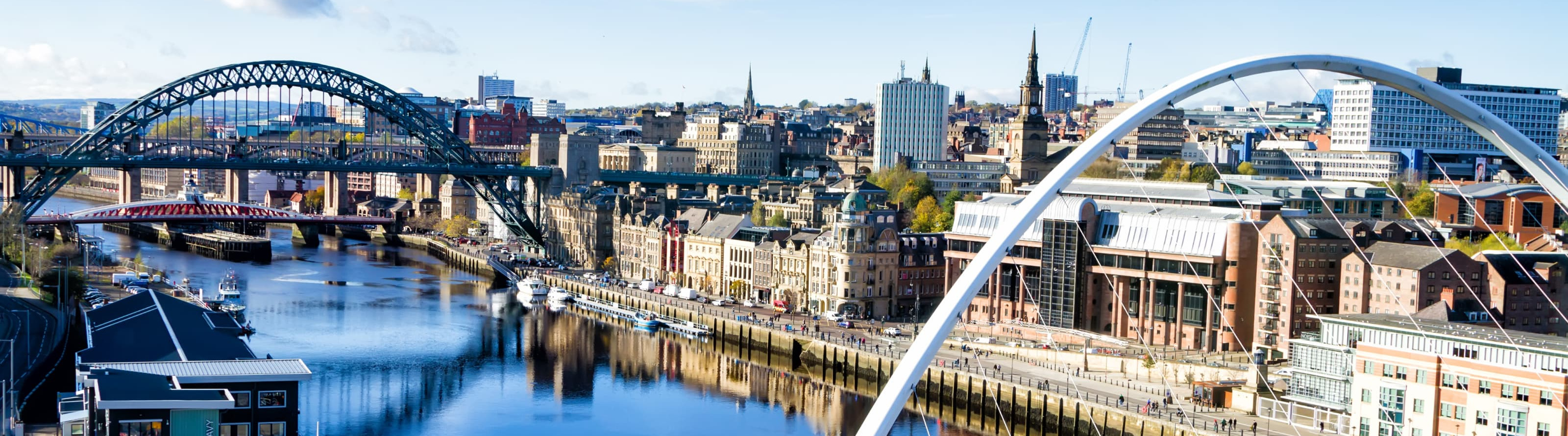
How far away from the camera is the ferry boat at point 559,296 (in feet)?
204

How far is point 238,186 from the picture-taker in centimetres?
10869

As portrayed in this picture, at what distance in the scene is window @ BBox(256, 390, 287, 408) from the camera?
3006 cm

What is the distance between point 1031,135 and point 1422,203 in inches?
929

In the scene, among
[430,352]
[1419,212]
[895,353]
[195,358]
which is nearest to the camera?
[195,358]

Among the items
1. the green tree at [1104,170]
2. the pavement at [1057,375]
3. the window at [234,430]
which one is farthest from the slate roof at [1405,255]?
the green tree at [1104,170]

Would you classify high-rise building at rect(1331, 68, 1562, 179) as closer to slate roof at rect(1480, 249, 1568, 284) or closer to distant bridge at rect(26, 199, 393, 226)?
slate roof at rect(1480, 249, 1568, 284)

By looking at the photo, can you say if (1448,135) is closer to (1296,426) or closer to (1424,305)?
(1424,305)

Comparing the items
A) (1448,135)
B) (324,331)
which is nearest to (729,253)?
(324,331)

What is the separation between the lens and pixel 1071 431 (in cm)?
3703

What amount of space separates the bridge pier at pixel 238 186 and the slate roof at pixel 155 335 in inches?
2601

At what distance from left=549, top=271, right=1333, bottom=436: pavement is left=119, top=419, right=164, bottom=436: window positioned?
17.6 metres

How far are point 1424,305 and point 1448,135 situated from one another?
5862 cm

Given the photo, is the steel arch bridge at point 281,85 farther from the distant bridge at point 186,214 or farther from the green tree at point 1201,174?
the green tree at point 1201,174

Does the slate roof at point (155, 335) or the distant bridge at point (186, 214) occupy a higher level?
the distant bridge at point (186, 214)
